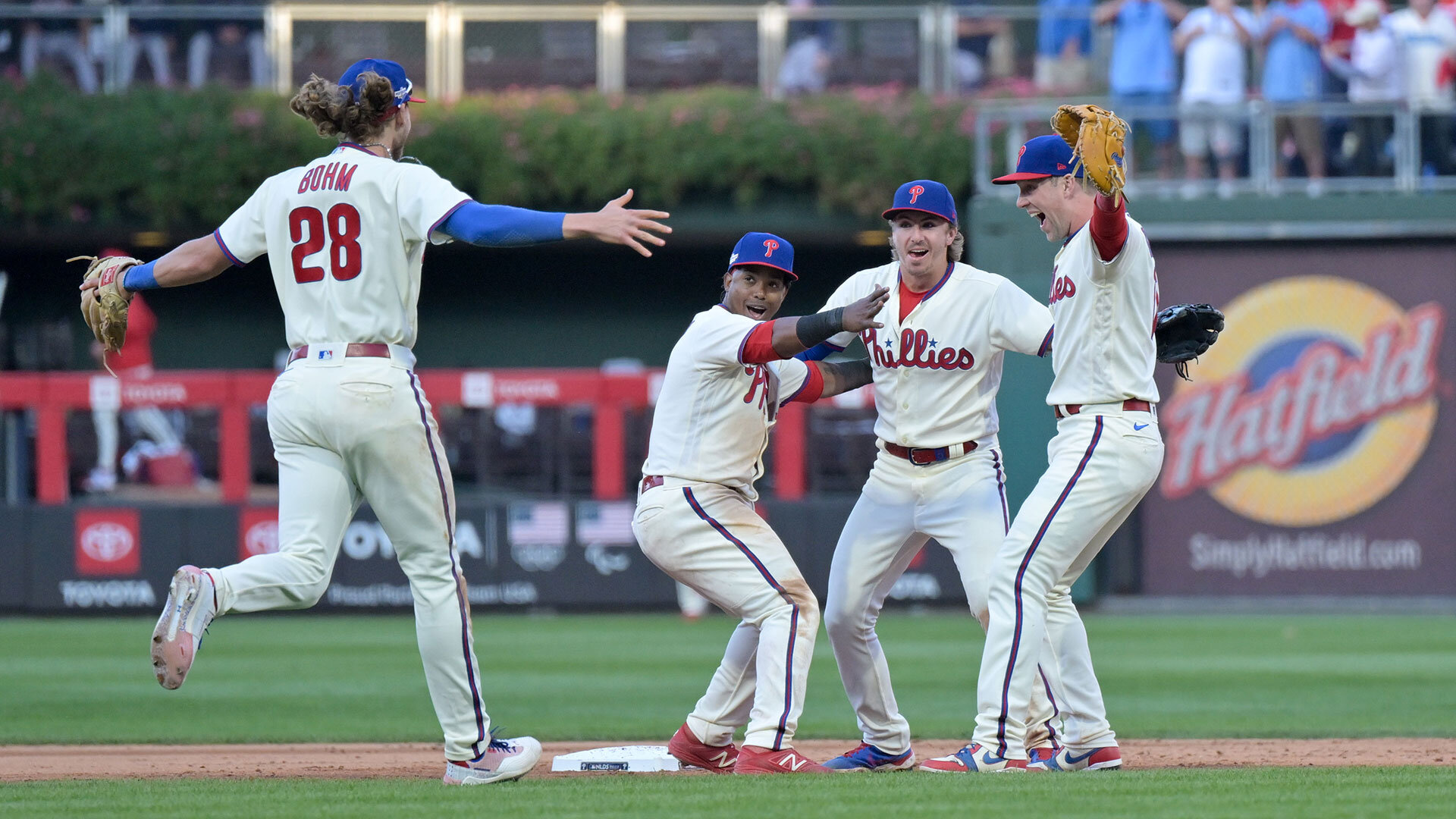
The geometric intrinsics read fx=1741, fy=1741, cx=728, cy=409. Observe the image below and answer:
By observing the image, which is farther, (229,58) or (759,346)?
(229,58)

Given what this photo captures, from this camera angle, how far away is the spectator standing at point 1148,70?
1580 centimetres

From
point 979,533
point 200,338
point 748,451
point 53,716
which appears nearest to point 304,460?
point 748,451

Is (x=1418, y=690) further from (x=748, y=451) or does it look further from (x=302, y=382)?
(x=302, y=382)

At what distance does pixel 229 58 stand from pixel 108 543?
18.9ft

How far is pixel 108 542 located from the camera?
1506 cm

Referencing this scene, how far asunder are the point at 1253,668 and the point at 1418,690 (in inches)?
58.6

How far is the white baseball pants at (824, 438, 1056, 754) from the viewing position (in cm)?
596

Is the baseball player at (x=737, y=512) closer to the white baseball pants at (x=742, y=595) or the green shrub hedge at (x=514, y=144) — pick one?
the white baseball pants at (x=742, y=595)

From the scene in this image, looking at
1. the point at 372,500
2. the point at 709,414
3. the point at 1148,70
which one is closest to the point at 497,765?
the point at 372,500

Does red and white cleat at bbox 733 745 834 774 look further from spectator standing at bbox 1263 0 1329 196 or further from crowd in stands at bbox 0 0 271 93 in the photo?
crowd in stands at bbox 0 0 271 93

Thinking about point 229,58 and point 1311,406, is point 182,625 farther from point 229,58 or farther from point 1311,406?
→ point 229,58

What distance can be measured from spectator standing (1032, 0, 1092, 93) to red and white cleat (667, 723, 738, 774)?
1224 centimetres

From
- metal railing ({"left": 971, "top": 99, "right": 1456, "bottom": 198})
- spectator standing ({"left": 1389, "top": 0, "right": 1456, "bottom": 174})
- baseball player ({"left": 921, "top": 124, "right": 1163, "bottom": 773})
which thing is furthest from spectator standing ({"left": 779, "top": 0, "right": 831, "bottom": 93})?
baseball player ({"left": 921, "top": 124, "right": 1163, "bottom": 773})

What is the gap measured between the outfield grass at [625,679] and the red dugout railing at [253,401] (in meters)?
1.36
